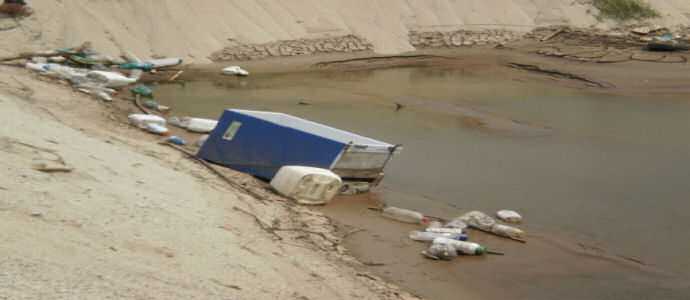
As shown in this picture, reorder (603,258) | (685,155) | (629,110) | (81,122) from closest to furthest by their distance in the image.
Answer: (603,258) < (81,122) < (685,155) < (629,110)

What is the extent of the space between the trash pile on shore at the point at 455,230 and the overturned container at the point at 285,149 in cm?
81

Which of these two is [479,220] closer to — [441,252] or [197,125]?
[441,252]

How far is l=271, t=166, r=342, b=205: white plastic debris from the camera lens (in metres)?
12.2

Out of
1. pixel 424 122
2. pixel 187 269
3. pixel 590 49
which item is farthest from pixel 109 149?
pixel 590 49

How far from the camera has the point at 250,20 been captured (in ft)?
85.7

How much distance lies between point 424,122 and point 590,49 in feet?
35.7

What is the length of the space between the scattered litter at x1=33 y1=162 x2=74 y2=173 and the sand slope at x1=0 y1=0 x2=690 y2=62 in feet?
39.8

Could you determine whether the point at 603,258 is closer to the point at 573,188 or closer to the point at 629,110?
the point at 573,188

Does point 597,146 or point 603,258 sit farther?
point 597,146

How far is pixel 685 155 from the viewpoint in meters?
17.4

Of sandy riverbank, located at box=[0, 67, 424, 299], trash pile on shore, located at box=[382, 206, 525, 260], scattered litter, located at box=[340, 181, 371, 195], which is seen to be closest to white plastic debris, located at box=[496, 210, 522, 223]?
trash pile on shore, located at box=[382, 206, 525, 260]

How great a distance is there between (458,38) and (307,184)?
1743 centimetres

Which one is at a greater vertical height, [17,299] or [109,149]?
[17,299]

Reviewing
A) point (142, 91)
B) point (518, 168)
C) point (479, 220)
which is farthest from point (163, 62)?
point (479, 220)
